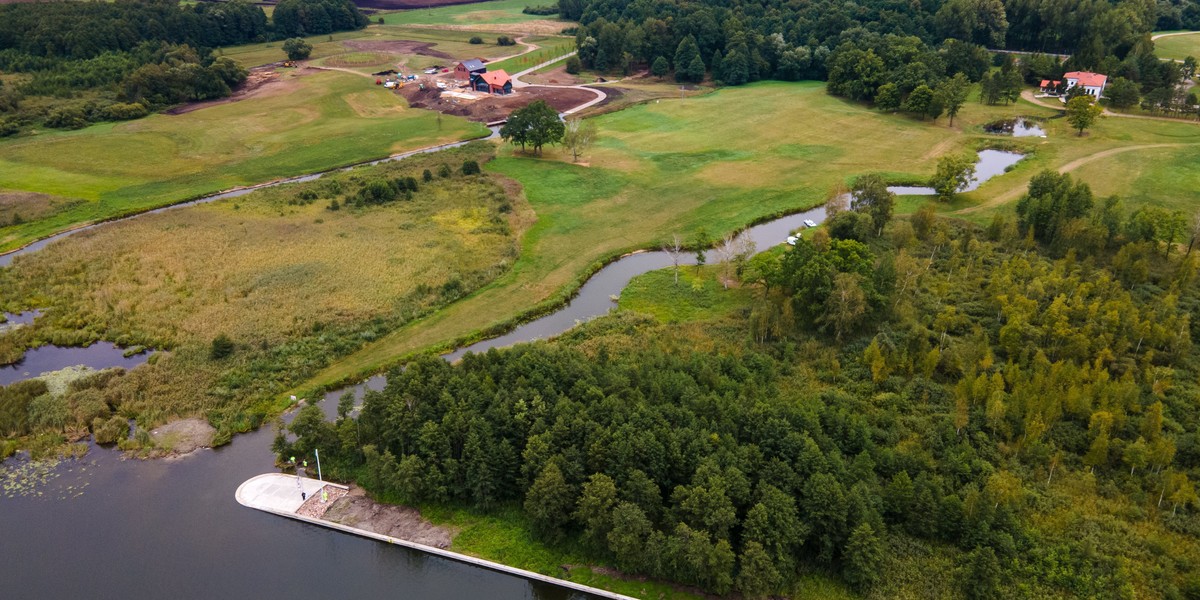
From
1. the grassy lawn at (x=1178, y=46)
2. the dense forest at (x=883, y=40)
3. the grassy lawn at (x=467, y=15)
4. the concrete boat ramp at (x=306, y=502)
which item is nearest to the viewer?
the concrete boat ramp at (x=306, y=502)

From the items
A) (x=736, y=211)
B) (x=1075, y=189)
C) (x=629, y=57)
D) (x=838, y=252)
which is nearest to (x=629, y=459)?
(x=838, y=252)

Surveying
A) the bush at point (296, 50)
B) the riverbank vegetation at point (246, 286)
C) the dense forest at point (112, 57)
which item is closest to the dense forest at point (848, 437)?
the riverbank vegetation at point (246, 286)

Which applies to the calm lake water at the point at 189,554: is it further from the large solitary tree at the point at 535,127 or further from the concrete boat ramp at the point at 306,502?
the large solitary tree at the point at 535,127

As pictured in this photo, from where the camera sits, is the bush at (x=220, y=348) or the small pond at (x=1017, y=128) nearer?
the bush at (x=220, y=348)

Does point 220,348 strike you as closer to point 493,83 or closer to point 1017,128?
point 493,83

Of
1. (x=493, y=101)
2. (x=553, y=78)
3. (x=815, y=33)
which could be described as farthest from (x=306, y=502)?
(x=815, y=33)

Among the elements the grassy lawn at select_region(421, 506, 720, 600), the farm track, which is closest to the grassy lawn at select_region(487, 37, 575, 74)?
the farm track
